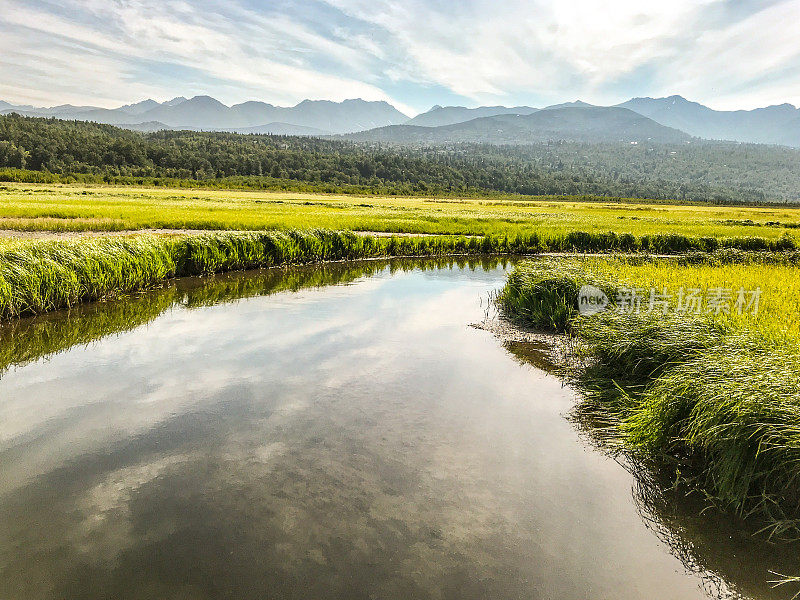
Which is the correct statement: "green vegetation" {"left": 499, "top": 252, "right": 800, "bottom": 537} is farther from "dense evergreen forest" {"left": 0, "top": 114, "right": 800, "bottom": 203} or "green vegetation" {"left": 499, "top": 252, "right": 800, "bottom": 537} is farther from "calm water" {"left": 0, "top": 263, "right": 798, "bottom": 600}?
"dense evergreen forest" {"left": 0, "top": 114, "right": 800, "bottom": 203}

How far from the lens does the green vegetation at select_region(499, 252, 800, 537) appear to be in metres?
5.26

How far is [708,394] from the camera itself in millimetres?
6012

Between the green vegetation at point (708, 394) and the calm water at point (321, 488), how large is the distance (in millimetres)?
523

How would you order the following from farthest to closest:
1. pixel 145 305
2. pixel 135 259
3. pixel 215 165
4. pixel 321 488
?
pixel 215 165
pixel 135 259
pixel 145 305
pixel 321 488

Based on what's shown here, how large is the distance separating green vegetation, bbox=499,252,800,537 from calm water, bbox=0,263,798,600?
20.6 inches

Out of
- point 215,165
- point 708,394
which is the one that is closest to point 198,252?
point 708,394

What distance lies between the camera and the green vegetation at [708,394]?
17.3ft

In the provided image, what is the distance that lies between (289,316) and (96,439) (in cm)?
801

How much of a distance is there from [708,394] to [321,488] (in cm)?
456

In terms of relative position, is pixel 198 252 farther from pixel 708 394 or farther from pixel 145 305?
pixel 708 394

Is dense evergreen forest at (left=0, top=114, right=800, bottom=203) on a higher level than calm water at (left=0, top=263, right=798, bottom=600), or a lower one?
higher

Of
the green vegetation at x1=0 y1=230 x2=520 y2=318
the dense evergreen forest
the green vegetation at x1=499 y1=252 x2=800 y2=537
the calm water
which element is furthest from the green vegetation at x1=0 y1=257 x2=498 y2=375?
the dense evergreen forest

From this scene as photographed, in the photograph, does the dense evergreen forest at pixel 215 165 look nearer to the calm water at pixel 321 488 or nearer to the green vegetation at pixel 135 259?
the green vegetation at pixel 135 259

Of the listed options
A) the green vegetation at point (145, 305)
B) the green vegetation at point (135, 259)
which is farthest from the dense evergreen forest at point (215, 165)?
the green vegetation at point (145, 305)
